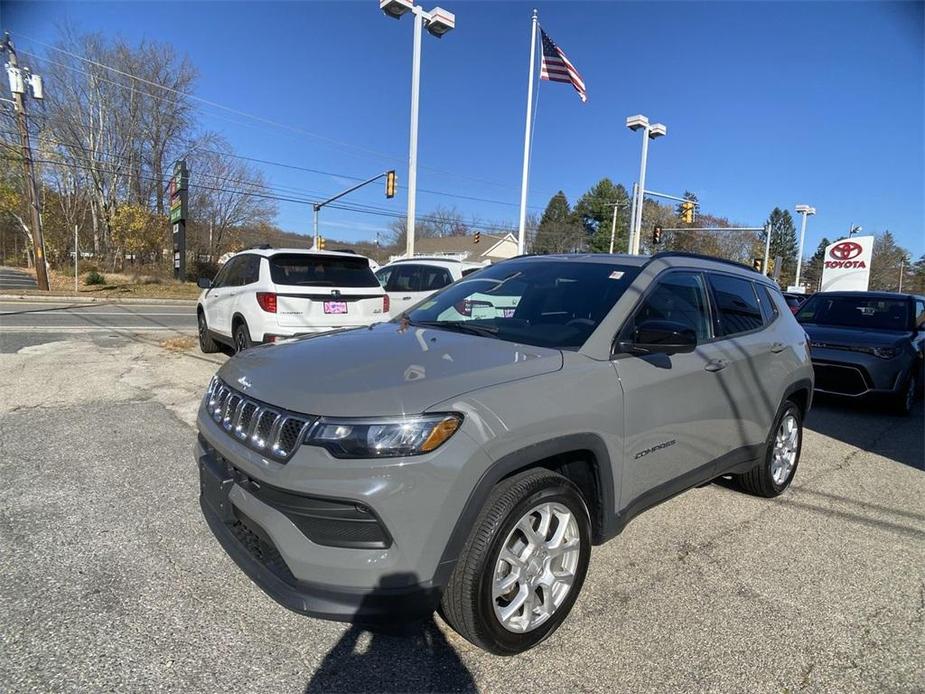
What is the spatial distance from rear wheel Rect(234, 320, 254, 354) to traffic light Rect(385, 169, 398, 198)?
1765 centimetres

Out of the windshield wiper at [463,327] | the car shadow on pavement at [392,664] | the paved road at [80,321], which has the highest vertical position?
the windshield wiper at [463,327]

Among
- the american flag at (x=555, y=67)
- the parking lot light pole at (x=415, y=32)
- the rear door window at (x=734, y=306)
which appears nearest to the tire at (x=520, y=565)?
the rear door window at (x=734, y=306)

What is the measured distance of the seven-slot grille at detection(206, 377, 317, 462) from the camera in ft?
6.91

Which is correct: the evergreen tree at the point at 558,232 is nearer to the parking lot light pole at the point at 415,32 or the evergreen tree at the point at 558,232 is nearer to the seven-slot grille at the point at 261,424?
the parking lot light pole at the point at 415,32

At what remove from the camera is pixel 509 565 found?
229 centimetres

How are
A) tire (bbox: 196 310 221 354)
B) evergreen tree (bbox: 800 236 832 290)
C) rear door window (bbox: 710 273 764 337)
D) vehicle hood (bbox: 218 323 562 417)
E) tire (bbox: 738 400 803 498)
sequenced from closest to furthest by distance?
vehicle hood (bbox: 218 323 562 417) → rear door window (bbox: 710 273 764 337) → tire (bbox: 738 400 803 498) → tire (bbox: 196 310 221 354) → evergreen tree (bbox: 800 236 832 290)

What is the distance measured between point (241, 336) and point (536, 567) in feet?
21.7

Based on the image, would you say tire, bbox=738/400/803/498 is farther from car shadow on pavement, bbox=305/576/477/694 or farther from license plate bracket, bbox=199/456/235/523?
license plate bracket, bbox=199/456/235/523

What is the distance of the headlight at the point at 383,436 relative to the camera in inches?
78.3

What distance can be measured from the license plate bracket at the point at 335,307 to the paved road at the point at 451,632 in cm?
323

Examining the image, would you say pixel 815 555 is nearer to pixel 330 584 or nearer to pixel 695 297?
pixel 695 297

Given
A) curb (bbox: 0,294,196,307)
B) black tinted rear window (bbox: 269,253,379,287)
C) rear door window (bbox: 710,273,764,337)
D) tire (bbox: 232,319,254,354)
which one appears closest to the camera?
rear door window (bbox: 710,273,764,337)

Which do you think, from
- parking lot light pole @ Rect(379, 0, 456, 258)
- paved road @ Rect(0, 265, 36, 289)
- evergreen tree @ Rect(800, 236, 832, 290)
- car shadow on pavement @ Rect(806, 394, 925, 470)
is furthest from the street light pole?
evergreen tree @ Rect(800, 236, 832, 290)

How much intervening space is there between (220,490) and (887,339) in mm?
8129
